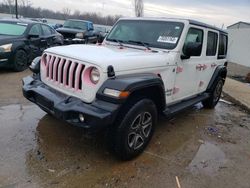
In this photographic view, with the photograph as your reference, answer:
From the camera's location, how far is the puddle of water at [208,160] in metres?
4.09

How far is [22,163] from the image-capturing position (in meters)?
3.77

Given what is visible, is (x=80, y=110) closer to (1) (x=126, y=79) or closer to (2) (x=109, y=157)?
(1) (x=126, y=79)

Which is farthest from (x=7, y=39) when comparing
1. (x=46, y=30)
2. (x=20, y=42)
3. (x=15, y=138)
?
(x=15, y=138)

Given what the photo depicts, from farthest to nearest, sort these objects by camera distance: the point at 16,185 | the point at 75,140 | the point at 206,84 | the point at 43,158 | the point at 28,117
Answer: the point at 206,84 < the point at 28,117 < the point at 75,140 < the point at 43,158 < the point at 16,185

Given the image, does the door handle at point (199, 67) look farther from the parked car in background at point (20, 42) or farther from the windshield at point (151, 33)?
the parked car in background at point (20, 42)

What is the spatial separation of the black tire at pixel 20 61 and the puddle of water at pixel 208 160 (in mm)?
6659

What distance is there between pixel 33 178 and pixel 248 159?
125 inches

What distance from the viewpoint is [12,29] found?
9938mm

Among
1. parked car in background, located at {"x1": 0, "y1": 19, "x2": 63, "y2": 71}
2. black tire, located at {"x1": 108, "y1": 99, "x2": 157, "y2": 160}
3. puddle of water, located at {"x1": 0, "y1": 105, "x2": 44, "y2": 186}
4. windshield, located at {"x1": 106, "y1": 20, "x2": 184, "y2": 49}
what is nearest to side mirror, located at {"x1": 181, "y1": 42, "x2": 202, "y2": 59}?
windshield, located at {"x1": 106, "y1": 20, "x2": 184, "y2": 49}

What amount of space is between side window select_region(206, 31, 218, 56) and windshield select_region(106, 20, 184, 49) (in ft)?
4.04

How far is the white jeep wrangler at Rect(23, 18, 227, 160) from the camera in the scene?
3.53 meters

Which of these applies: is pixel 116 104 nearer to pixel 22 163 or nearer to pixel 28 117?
pixel 22 163

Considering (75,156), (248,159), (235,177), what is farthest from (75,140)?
(248,159)

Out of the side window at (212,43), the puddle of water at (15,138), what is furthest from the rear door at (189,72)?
the puddle of water at (15,138)
